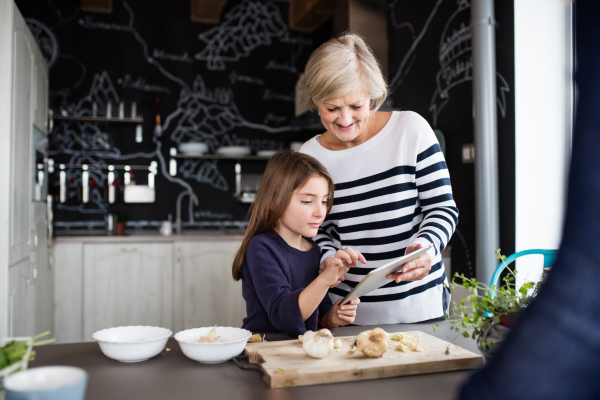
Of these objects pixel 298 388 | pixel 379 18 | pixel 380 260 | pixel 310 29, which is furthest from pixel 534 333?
pixel 310 29

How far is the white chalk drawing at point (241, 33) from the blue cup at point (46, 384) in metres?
3.88

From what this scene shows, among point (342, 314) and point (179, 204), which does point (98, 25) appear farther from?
point (342, 314)

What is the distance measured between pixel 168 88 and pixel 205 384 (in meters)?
3.63

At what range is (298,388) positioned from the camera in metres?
0.74

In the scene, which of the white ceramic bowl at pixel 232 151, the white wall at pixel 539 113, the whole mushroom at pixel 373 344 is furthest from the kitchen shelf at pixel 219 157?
the whole mushroom at pixel 373 344

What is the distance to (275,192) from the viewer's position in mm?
1281

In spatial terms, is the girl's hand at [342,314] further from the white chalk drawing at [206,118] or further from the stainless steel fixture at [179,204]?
the white chalk drawing at [206,118]

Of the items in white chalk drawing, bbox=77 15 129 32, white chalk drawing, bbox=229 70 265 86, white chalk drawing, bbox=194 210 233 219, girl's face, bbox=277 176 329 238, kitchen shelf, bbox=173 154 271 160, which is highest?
white chalk drawing, bbox=77 15 129 32

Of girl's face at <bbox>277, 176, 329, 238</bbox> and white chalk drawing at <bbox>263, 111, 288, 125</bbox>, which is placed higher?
white chalk drawing at <bbox>263, 111, 288, 125</bbox>

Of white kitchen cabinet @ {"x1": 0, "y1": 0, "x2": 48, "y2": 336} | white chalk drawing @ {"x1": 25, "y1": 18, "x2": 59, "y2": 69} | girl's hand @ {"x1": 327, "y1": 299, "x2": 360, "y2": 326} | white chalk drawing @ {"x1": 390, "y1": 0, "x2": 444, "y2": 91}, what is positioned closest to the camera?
girl's hand @ {"x1": 327, "y1": 299, "x2": 360, "y2": 326}

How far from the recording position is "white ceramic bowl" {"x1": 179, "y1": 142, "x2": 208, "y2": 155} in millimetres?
3881

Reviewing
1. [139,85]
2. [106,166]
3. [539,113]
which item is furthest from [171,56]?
[539,113]

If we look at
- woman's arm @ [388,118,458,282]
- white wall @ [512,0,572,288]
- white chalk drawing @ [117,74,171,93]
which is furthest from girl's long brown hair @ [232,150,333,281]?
white chalk drawing @ [117,74,171,93]

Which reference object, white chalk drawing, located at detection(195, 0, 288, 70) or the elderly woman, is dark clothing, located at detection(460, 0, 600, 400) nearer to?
the elderly woman
